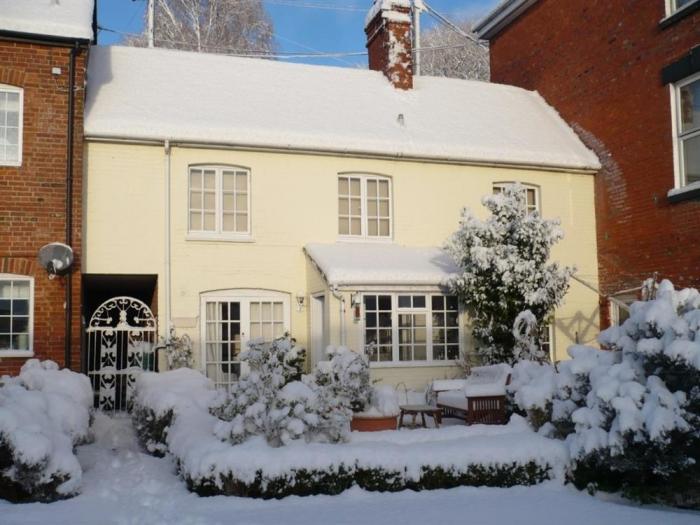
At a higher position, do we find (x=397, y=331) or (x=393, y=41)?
(x=393, y=41)

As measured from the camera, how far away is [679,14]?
44.2ft

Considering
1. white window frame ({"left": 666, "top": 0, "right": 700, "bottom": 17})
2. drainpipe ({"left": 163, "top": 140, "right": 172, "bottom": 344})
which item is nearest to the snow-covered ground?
drainpipe ({"left": 163, "top": 140, "right": 172, "bottom": 344})

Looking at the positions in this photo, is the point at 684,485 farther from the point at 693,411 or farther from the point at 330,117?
the point at 330,117

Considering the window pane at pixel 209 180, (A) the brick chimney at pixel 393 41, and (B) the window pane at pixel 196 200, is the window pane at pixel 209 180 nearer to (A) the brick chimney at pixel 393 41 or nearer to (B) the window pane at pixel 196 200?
(B) the window pane at pixel 196 200

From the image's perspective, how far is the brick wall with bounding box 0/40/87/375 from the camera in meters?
12.1

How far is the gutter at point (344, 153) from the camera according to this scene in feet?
43.9

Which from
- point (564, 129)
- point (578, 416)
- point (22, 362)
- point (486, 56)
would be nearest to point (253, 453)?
point (578, 416)

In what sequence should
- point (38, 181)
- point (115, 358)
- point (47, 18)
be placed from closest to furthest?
point (38, 181)
point (47, 18)
point (115, 358)

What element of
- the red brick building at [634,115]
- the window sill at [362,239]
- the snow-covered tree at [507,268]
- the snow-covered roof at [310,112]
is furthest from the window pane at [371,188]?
the red brick building at [634,115]

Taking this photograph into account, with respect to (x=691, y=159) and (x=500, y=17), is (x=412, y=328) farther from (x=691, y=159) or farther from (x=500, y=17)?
(x=500, y=17)

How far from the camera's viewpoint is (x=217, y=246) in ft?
45.1

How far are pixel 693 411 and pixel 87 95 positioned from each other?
37.0ft

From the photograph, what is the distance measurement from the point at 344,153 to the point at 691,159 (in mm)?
6270

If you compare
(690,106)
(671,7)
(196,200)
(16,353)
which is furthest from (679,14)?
(16,353)
